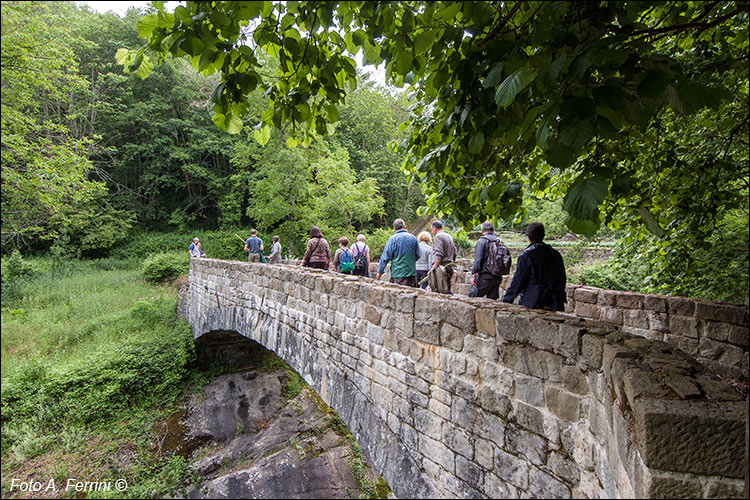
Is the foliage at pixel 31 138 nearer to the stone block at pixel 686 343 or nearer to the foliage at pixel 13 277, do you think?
the foliage at pixel 13 277

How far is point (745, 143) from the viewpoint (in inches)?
165

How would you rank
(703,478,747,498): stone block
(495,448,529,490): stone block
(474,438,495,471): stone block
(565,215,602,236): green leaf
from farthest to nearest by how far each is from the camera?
1. (474,438,495,471): stone block
2. (495,448,529,490): stone block
3. (565,215,602,236): green leaf
4. (703,478,747,498): stone block

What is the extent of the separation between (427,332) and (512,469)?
114 centimetres

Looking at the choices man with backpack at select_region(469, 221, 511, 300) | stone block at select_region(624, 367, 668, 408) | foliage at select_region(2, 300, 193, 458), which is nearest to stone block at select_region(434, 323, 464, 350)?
stone block at select_region(624, 367, 668, 408)

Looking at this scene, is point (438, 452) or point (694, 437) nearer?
point (694, 437)

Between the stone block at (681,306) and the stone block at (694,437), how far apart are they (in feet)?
13.9

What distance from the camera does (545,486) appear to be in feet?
7.55

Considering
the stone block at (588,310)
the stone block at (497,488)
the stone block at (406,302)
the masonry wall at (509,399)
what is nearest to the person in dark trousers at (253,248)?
the masonry wall at (509,399)

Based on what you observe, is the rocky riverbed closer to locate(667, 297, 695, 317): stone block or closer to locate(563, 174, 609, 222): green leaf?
locate(667, 297, 695, 317): stone block

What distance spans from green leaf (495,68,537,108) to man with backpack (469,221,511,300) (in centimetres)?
359

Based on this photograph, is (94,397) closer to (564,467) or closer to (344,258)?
(344,258)

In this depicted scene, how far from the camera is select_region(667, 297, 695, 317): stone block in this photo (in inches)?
181

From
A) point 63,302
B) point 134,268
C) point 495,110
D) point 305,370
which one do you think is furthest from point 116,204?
point 495,110

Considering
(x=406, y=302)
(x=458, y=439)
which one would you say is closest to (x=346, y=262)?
(x=406, y=302)
